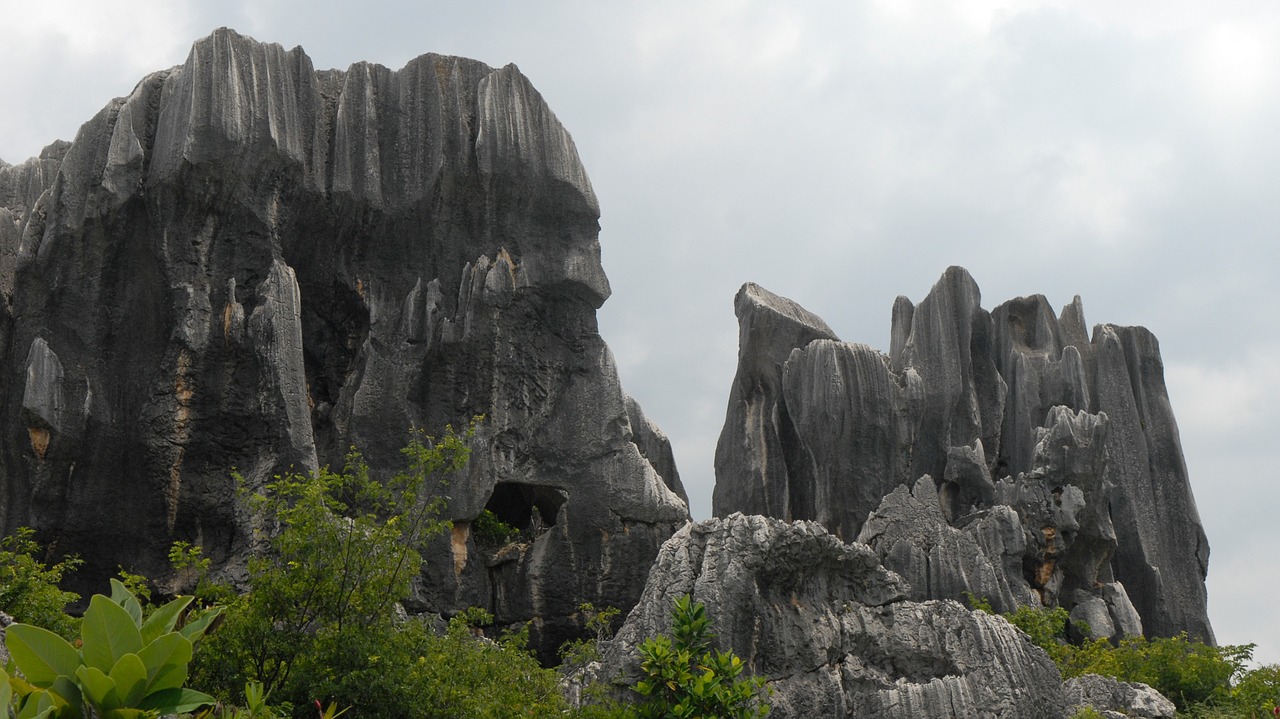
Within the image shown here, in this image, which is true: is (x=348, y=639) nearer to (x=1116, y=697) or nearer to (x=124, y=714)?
(x=124, y=714)

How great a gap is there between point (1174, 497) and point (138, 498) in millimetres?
29582

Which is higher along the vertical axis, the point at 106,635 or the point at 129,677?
the point at 106,635

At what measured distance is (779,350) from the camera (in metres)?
38.3

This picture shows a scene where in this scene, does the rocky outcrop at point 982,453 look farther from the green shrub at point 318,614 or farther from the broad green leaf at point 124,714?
the broad green leaf at point 124,714

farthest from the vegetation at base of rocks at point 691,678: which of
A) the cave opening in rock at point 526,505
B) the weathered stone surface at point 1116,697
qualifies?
the cave opening in rock at point 526,505

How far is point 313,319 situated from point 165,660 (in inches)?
756

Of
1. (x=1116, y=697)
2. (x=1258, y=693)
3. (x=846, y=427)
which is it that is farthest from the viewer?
(x=846, y=427)

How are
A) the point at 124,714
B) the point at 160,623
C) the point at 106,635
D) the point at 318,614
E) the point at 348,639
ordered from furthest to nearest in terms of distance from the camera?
the point at 318,614
the point at 348,639
the point at 160,623
the point at 106,635
the point at 124,714

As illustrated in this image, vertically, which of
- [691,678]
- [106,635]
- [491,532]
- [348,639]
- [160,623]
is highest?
[491,532]

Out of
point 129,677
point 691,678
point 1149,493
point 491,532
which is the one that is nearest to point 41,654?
point 129,677

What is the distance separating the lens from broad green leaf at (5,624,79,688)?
6.94m

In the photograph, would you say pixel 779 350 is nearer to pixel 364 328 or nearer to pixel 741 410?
pixel 741 410

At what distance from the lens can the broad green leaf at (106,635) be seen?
6980 mm

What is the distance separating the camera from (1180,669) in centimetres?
2561
